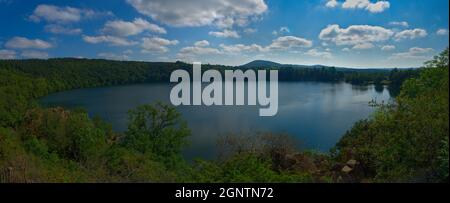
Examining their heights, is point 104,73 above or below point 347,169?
above

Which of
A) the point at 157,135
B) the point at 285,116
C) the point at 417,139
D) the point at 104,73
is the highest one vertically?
the point at 104,73

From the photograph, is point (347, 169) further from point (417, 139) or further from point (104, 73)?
point (104, 73)

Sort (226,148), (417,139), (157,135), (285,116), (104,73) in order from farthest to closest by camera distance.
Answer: (104,73)
(285,116)
(157,135)
(226,148)
(417,139)

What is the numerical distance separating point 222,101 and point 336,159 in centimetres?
1987

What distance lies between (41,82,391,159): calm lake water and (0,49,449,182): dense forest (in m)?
2.44

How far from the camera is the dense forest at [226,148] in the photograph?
15.9 feet

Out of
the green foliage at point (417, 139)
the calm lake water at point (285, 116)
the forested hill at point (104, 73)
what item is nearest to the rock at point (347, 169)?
the green foliage at point (417, 139)

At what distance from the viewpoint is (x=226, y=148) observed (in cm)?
1441

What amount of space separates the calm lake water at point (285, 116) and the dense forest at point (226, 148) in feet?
8.01

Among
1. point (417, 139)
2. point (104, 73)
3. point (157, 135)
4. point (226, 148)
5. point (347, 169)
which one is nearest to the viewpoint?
point (417, 139)

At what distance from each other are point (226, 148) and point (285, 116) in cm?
1318

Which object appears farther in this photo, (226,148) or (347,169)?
(226,148)

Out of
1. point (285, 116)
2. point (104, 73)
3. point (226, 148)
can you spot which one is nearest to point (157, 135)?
point (226, 148)

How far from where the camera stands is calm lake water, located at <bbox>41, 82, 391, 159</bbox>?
69.4 feet
